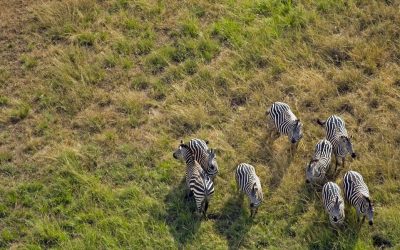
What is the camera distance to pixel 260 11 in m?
15.0

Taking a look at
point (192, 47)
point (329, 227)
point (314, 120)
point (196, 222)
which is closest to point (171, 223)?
point (196, 222)

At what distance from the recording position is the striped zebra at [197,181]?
1075cm

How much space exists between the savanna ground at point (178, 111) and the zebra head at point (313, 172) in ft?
0.95

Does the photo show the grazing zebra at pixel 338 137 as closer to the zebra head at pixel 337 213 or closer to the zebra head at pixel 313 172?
the zebra head at pixel 313 172

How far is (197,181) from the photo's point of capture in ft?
35.5

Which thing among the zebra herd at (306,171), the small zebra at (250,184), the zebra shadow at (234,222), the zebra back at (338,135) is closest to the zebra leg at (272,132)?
the zebra herd at (306,171)

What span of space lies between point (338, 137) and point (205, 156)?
249 centimetres

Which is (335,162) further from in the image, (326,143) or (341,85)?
(341,85)

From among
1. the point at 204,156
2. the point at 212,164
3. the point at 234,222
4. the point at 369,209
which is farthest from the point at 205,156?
the point at 369,209

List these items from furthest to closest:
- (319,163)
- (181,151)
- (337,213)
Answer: (181,151)
(319,163)
(337,213)

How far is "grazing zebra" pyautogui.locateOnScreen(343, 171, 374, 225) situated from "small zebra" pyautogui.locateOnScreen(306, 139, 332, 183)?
44 cm

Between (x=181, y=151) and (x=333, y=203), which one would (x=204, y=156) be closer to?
(x=181, y=151)

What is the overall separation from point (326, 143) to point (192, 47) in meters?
4.41

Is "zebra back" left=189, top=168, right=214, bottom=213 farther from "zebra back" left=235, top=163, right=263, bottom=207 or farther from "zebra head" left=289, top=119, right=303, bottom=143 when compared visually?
"zebra head" left=289, top=119, right=303, bottom=143
